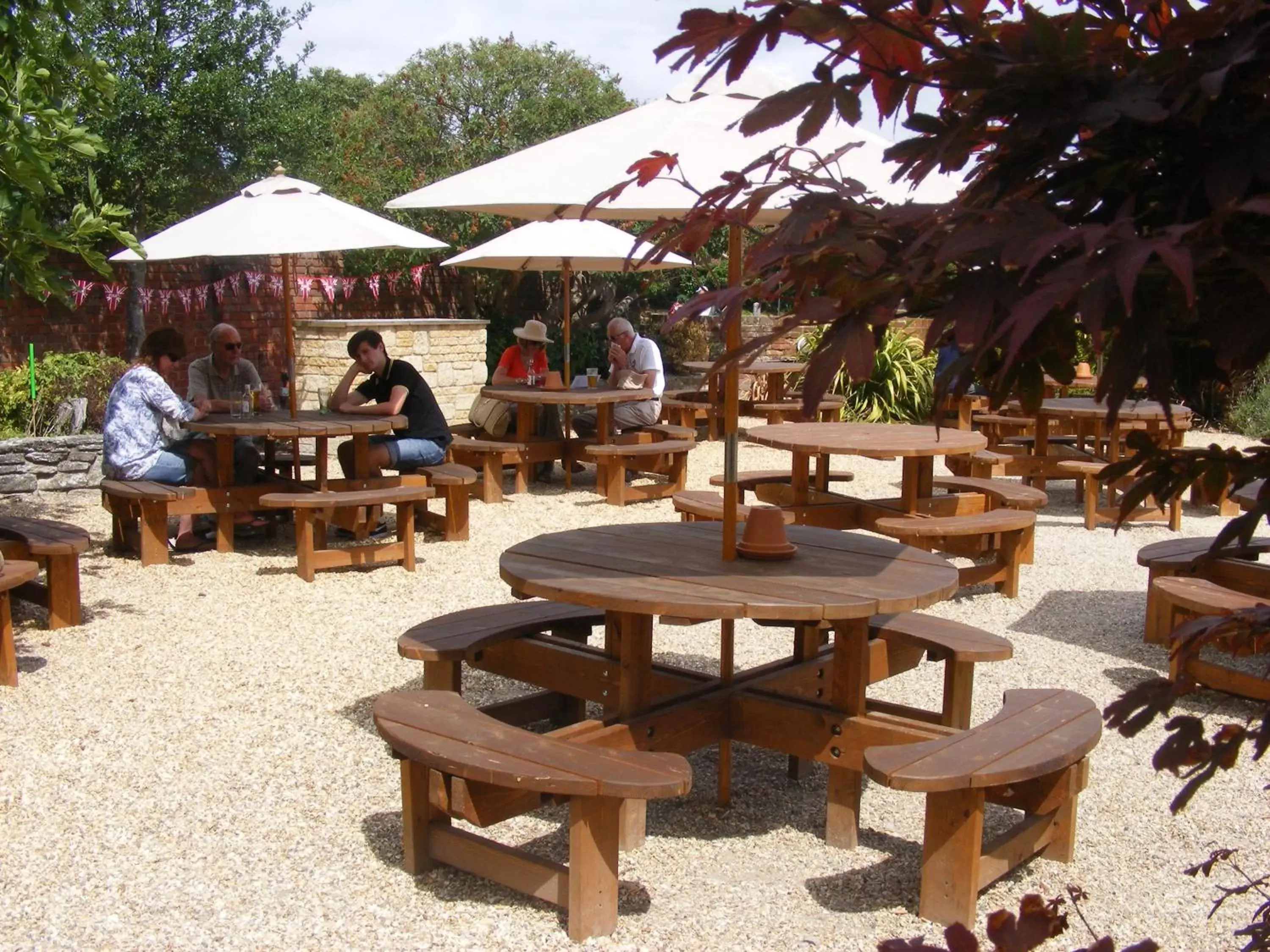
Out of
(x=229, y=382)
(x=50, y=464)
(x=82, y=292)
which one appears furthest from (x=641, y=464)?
(x=82, y=292)

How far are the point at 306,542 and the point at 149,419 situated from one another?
148 centimetres

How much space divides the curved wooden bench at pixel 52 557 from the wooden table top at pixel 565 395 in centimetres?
409

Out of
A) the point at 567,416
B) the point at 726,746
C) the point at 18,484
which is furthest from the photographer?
the point at 567,416

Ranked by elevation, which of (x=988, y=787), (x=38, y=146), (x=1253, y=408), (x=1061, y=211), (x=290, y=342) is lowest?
(x=988, y=787)

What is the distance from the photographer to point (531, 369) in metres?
10.7

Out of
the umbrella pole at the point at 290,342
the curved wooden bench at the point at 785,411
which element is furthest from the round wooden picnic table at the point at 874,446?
the curved wooden bench at the point at 785,411

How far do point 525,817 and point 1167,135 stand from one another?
3.04m

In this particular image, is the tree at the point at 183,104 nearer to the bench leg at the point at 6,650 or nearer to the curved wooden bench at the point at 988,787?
the bench leg at the point at 6,650

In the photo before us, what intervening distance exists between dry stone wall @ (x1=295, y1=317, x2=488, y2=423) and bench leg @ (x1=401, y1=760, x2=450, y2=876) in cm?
1029

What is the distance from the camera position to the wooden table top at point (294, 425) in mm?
7270

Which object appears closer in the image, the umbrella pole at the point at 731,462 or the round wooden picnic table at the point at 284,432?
the umbrella pole at the point at 731,462

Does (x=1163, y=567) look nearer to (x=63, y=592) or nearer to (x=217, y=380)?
(x=63, y=592)

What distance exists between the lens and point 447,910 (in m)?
3.19

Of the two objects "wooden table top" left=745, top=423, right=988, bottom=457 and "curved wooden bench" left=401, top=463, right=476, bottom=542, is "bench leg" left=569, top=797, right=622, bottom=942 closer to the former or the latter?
"wooden table top" left=745, top=423, right=988, bottom=457
